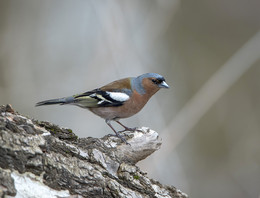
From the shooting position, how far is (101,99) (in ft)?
16.6

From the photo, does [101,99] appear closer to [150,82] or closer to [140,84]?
[140,84]

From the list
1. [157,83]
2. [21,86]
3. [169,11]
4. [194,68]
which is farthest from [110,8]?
[194,68]

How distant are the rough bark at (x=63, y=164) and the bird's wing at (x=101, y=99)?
1.45m

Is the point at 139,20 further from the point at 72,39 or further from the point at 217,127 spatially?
the point at 217,127

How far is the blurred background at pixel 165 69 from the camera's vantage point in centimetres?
648

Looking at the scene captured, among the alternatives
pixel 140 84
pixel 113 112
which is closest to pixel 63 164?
A: pixel 113 112

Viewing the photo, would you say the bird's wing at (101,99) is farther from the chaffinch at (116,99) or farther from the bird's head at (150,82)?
the bird's head at (150,82)

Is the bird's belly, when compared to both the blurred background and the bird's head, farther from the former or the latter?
the blurred background

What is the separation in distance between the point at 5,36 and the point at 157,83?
360cm

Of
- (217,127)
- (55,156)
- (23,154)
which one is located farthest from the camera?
(217,127)

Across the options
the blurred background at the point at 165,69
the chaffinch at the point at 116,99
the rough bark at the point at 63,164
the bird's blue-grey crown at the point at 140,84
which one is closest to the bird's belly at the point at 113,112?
the chaffinch at the point at 116,99

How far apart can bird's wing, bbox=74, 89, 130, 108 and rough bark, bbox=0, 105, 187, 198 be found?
1.45 meters

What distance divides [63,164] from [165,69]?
21.1 feet

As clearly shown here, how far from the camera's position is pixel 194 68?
9.91m
